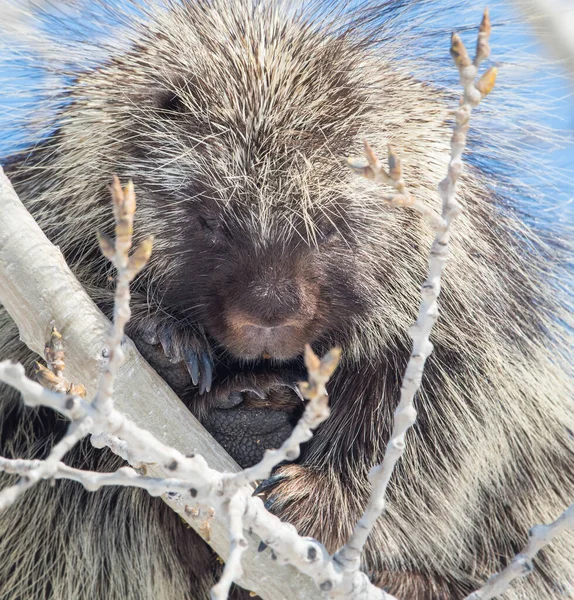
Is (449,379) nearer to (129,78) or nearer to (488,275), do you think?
(488,275)

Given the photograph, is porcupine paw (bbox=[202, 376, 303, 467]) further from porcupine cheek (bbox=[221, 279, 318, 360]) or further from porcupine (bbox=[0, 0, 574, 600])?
porcupine cheek (bbox=[221, 279, 318, 360])

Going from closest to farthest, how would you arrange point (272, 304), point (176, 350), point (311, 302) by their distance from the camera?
point (272, 304) < point (311, 302) < point (176, 350)

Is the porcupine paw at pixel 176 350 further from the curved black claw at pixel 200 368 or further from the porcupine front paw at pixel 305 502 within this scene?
the porcupine front paw at pixel 305 502

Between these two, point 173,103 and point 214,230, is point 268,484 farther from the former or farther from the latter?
point 173,103

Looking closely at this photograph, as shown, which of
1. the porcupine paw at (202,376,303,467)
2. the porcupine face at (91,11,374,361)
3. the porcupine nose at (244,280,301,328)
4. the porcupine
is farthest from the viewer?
the porcupine paw at (202,376,303,467)

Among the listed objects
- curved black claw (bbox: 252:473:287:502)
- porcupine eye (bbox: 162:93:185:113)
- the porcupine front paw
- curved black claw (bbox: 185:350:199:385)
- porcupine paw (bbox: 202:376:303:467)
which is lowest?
the porcupine front paw

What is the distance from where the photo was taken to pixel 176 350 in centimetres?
255

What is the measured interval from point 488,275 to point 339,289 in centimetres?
55

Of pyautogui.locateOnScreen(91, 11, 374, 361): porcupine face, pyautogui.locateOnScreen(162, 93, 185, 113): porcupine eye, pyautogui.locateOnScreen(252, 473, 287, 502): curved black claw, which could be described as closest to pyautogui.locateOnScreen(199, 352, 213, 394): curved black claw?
pyautogui.locateOnScreen(91, 11, 374, 361): porcupine face

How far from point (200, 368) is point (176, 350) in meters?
0.12

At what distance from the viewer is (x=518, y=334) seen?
9.34ft

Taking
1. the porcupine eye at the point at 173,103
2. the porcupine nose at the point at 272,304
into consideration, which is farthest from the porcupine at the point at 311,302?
the porcupine nose at the point at 272,304

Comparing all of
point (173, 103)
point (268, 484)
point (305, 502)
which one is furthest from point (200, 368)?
point (173, 103)

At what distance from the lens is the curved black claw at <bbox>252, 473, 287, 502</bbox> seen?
2566mm
